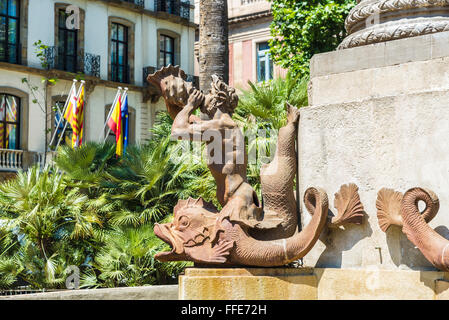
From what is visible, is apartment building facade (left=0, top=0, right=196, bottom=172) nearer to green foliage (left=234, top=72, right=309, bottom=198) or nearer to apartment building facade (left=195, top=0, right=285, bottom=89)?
apartment building facade (left=195, top=0, right=285, bottom=89)

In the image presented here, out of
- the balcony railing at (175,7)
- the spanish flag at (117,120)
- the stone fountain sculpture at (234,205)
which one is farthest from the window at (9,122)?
the stone fountain sculpture at (234,205)

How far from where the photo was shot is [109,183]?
11961mm

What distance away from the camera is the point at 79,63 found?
29.6 metres

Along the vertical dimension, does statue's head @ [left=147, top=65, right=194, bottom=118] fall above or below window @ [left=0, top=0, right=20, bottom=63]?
below

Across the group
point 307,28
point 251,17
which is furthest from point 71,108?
point 251,17

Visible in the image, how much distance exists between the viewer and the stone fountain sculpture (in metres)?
4.51

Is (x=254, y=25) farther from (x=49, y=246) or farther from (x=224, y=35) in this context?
(x=49, y=246)

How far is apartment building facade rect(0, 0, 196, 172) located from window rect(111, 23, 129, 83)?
4 cm

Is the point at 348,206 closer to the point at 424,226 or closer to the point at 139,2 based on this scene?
the point at 424,226

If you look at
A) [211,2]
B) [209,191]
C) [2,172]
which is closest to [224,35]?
[211,2]

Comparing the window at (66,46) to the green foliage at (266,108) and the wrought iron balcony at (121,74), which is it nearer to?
the wrought iron balcony at (121,74)

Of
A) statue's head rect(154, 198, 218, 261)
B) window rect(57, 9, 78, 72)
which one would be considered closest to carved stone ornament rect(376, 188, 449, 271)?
statue's head rect(154, 198, 218, 261)

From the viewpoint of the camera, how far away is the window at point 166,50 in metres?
33.7

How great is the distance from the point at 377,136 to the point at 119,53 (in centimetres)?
2825
